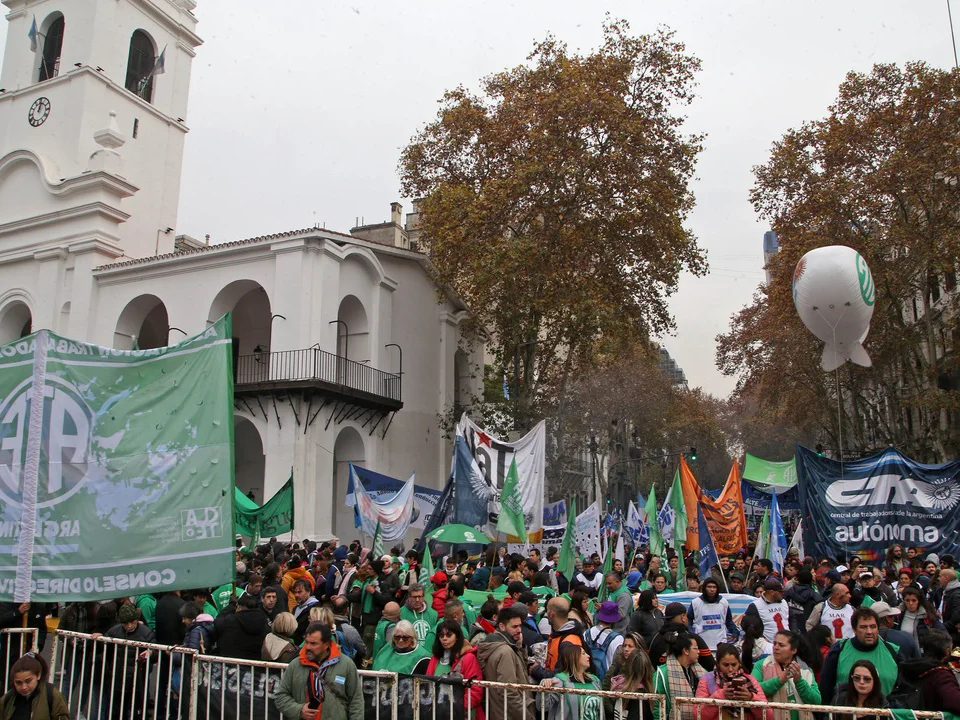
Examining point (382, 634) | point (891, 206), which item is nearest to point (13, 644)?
point (382, 634)

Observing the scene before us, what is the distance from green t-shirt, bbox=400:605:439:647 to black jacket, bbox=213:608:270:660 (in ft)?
4.62

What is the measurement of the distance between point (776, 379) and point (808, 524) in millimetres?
19614

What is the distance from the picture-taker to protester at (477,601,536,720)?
5.57 meters

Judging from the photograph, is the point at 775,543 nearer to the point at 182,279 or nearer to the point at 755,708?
the point at 755,708

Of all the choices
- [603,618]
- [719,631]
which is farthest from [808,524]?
[603,618]

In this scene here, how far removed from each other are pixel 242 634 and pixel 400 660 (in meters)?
1.39

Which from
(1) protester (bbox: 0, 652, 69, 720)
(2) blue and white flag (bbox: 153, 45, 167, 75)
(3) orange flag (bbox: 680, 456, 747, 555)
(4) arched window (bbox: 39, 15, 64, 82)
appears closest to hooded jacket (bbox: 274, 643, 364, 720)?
(1) protester (bbox: 0, 652, 69, 720)

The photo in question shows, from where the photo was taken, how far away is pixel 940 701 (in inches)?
199

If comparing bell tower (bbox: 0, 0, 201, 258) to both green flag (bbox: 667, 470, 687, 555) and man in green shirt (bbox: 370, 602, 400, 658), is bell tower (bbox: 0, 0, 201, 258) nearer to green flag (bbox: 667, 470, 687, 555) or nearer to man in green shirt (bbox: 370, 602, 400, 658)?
green flag (bbox: 667, 470, 687, 555)

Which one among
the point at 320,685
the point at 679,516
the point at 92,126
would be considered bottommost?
the point at 320,685

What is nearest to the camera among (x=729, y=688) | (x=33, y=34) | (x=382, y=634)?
(x=729, y=688)

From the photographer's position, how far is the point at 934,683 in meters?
5.13

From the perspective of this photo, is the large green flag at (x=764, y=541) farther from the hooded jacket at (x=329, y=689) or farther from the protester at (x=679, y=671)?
the hooded jacket at (x=329, y=689)

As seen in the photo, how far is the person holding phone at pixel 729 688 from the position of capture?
196 inches
